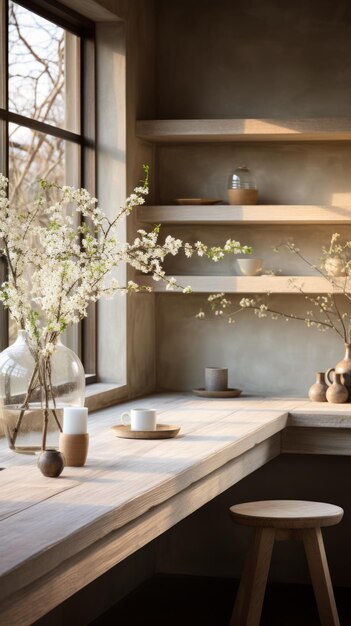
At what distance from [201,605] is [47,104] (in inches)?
95.7

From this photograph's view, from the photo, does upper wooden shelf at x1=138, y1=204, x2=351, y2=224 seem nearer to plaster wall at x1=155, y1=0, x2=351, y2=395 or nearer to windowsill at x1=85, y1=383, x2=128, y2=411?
plaster wall at x1=155, y1=0, x2=351, y2=395

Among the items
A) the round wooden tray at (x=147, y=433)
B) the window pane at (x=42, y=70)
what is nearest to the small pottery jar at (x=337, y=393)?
the round wooden tray at (x=147, y=433)

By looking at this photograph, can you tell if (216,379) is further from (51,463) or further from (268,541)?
(51,463)

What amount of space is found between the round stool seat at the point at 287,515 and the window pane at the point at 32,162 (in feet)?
3.78

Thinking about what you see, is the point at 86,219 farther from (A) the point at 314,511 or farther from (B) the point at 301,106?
(A) the point at 314,511

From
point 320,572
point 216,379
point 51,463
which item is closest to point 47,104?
point 216,379

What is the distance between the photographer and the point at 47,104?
462 cm

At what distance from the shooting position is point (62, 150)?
15.8 ft

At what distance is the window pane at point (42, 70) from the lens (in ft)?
14.0

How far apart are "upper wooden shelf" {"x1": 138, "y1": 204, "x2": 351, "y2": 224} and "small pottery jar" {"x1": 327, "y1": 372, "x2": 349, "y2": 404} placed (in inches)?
30.8

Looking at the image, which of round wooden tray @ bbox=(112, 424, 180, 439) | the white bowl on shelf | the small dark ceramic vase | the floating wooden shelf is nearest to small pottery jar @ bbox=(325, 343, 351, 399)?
the floating wooden shelf

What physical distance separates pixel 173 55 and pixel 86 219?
41.5 inches

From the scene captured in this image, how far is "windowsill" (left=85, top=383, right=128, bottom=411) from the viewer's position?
4.59 metres

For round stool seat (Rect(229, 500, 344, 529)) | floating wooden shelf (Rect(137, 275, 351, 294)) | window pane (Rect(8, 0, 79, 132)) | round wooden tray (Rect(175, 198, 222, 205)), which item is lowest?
round stool seat (Rect(229, 500, 344, 529))
